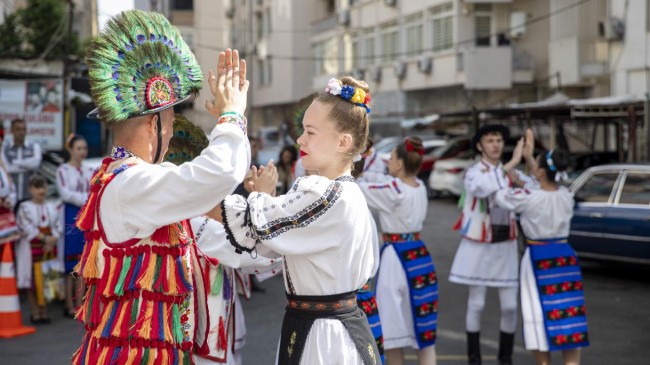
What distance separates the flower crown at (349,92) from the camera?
318 centimetres

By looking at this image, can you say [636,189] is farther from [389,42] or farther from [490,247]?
[389,42]

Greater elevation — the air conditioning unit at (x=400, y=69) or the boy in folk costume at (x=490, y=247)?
the air conditioning unit at (x=400, y=69)

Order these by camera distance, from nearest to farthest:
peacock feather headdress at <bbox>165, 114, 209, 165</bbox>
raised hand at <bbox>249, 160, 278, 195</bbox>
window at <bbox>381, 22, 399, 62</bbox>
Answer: raised hand at <bbox>249, 160, 278, 195</bbox>, peacock feather headdress at <bbox>165, 114, 209, 165</bbox>, window at <bbox>381, 22, 399, 62</bbox>

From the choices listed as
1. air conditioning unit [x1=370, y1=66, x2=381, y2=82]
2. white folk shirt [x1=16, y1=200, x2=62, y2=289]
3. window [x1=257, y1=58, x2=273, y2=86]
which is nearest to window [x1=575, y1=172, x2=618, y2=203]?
white folk shirt [x1=16, y1=200, x2=62, y2=289]

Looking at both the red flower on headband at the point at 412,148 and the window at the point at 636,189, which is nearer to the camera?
the red flower on headband at the point at 412,148

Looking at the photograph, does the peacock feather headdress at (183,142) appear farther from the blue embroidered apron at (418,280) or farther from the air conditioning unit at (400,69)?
the air conditioning unit at (400,69)

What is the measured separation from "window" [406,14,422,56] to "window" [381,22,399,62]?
0.95 meters

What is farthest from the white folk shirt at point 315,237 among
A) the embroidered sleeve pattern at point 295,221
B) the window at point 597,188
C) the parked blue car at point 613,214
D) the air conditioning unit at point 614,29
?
the air conditioning unit at point 614,29

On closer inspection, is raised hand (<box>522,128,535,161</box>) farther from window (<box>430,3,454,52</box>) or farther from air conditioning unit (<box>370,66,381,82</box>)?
air conditioning unit (<box>370,66,381,82</box>)

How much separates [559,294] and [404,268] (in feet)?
3.99

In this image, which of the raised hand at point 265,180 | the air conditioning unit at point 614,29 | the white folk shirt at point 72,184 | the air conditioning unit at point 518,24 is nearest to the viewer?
the raised hand at point 265,180

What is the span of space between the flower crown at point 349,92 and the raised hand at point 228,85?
1.47 ft

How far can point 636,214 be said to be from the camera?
979cm

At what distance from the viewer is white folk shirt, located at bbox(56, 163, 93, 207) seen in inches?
330
